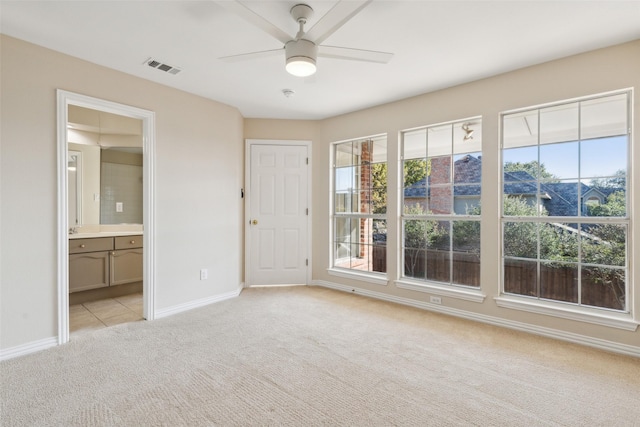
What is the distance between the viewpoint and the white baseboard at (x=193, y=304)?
3.36 m

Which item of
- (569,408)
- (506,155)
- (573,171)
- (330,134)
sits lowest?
(569,408)

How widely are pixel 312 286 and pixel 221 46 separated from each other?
3345mm

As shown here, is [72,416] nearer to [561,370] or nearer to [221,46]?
[221,46]

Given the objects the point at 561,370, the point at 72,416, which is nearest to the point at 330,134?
the point at 561,370

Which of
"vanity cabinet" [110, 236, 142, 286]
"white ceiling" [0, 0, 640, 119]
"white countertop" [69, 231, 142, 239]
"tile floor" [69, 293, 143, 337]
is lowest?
"tile floor" [69, 293, 143, 337]

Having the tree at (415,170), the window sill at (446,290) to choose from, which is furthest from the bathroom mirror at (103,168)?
the window sill at (446,290)

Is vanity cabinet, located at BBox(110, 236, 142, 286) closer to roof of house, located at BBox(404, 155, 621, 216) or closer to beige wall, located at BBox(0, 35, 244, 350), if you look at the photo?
beige wall, located at BBox(0, 35, 244, 350)

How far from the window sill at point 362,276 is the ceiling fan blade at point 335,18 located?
2963mm

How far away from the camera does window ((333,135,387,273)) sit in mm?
4180

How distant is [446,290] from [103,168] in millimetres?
4865

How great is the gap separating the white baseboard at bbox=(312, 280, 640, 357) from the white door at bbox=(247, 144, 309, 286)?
1041mm

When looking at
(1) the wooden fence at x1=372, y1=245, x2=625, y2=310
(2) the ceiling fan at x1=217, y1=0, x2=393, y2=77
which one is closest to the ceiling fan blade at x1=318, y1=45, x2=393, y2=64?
(2) the ceiling fan at x1=217, y1=0, x2=393, y2=77

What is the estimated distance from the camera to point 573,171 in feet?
9.24

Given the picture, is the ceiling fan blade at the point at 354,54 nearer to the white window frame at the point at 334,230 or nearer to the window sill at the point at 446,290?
the white window frame at the point at 334,230
